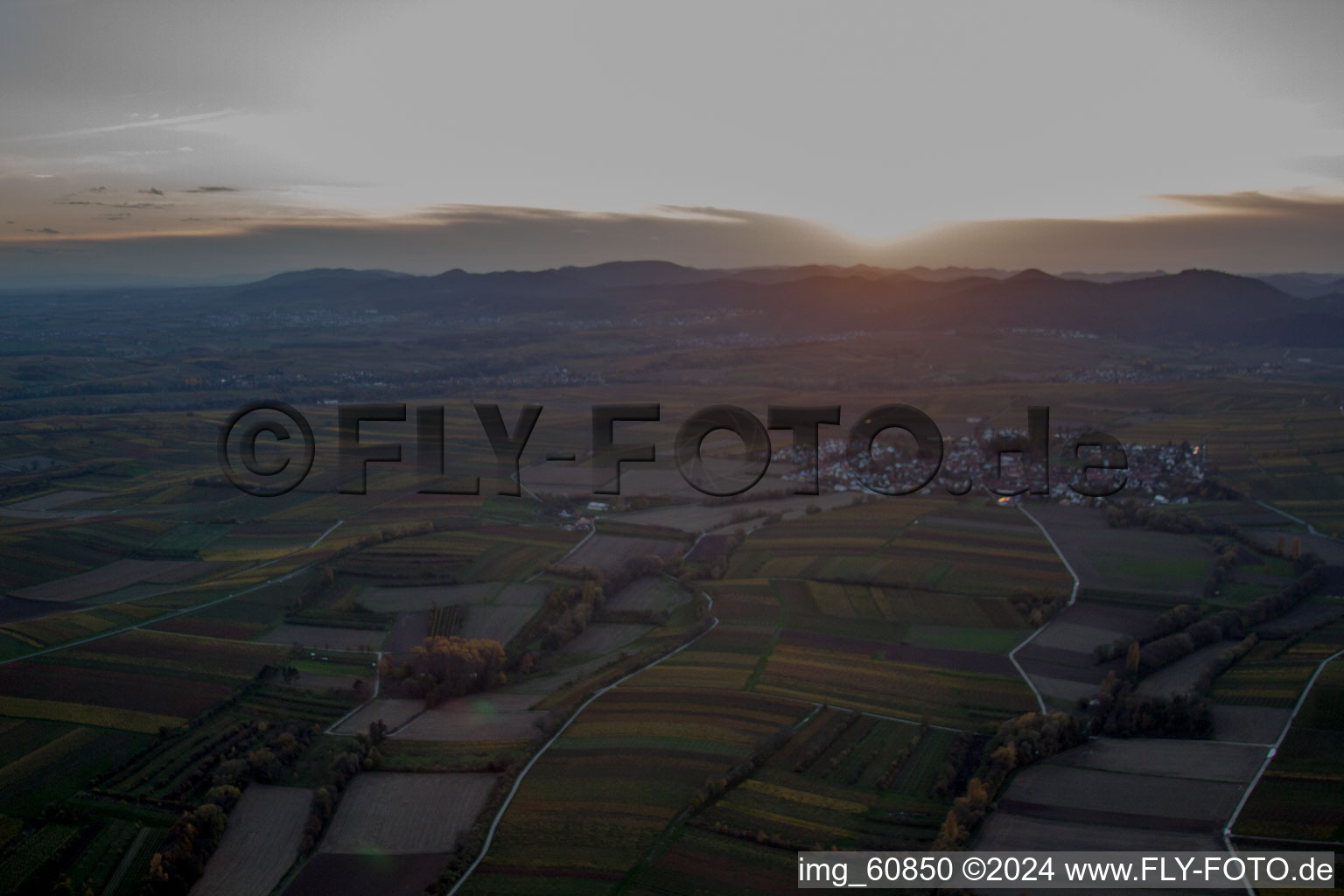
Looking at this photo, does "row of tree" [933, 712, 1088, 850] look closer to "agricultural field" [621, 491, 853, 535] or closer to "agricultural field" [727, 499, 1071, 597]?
"agricultural field" [727, 499, 1071, 597]

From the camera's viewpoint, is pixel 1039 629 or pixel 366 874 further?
pixel 1039 629

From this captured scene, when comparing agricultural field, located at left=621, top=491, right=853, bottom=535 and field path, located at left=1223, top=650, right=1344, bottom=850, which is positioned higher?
agricultural field, located at left=621, top=491, right=853, bottom=535

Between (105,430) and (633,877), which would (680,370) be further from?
(633,877)

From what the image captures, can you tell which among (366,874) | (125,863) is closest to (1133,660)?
(366,874)

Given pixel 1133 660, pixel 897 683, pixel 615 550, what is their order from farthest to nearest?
pixel 615 550
pixel 1133 660
pixel 897 683

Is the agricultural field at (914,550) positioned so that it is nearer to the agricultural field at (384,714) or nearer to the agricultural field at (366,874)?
the agricultural field at (384,714)

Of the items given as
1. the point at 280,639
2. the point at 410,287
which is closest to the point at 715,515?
the point at 280,639

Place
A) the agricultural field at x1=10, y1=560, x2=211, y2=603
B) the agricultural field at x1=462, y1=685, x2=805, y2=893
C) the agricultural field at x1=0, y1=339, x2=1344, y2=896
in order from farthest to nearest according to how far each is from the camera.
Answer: the agricultural field at x1=10, y1=560, x2=211, y2=603 → the agricultural field at x1=0, y1=339, x2=1344, y2=896 → the agricultural field at x1=462, y1=685, x2=805, y2=893

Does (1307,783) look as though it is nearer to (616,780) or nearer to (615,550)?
(616,780)

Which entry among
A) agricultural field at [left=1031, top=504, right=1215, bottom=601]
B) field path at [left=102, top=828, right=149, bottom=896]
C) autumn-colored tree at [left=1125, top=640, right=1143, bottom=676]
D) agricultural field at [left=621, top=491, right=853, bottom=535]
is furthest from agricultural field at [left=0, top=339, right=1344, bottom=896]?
autumn-colored tree at [left=1125, top=640, right=1143, bottom=676]
